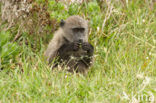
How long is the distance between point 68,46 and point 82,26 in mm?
567

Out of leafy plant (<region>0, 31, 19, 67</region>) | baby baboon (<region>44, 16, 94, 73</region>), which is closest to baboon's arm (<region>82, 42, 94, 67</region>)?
baby baboon (<region>44, 16, 94, 73</region>)

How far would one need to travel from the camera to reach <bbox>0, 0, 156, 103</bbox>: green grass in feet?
15.7

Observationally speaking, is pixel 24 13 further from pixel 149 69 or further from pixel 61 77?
pixel 149 69

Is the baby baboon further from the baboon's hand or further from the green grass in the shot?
the green grass

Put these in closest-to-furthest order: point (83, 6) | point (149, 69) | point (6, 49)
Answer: point (149, 69) < point (6, 49) < point (83, 6)

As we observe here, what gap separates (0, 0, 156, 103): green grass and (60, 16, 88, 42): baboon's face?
429mm

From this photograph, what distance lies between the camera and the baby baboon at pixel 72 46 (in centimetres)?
656

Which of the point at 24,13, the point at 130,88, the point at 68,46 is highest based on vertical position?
the point at 24,13

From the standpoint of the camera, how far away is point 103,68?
661cm

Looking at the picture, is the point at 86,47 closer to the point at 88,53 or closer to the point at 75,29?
the point at 88,53

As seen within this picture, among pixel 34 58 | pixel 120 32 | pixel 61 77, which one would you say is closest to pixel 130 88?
pixel 61 77

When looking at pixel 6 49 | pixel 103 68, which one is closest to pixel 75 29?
pixel 103 68

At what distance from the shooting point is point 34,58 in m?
6.57

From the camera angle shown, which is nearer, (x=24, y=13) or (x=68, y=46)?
(x=68, y=46)
